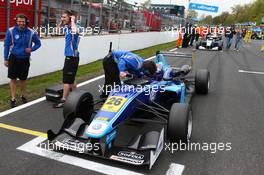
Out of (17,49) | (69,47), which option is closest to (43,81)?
(17,49)

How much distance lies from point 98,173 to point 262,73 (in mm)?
9537

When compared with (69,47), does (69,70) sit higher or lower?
lower

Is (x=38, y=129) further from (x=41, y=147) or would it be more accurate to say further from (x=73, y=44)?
(x=73, y=44)

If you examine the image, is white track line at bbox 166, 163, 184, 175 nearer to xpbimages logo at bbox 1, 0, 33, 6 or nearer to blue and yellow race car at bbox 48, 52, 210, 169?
blue and yellow race car at bbox 48, 52, 210, 169

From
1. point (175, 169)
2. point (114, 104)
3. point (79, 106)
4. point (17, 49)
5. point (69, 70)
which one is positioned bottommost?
point (175, 169)

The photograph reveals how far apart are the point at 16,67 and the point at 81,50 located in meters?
4.83

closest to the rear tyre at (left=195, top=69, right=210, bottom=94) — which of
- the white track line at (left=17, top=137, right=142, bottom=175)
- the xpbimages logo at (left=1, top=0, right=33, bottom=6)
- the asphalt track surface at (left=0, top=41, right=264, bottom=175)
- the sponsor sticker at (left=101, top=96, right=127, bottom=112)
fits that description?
the asphalt track surface at (left=0, top=41, right=264, bottom=175)

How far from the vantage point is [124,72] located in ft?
16.6

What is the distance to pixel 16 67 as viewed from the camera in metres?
5.88

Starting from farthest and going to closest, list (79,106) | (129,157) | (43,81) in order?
(43,81) → (79,106) → (129,157)

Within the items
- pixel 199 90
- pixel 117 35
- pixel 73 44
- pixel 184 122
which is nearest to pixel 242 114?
pixel 199 90

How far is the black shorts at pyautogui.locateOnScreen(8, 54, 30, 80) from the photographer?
5.83 metres

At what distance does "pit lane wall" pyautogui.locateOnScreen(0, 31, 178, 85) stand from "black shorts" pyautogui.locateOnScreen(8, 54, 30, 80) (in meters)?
1.46

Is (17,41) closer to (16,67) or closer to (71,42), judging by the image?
(16,67)
